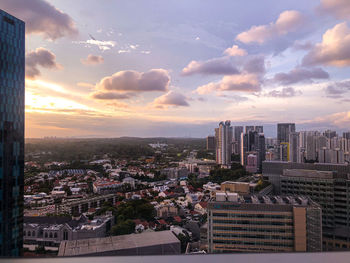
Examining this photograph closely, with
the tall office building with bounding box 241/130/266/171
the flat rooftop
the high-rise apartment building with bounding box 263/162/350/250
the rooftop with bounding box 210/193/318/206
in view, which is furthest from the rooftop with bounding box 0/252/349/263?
the tall office building with bounding box 241/130/266/171

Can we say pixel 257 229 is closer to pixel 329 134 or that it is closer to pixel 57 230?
A: pixel 57 230

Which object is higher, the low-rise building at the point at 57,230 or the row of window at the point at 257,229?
the row of window at the point at 257,229

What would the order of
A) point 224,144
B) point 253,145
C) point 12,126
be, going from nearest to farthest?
point 12,126
point 224,144
point 253,145

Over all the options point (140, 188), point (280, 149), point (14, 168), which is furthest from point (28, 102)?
point (280, 149)

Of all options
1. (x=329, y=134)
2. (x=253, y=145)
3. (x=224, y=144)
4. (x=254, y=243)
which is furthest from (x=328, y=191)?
(x=253, y=145)

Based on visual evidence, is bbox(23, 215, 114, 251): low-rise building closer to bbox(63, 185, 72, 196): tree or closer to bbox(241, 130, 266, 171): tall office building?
bbox(63, 185, 72, 196): tree

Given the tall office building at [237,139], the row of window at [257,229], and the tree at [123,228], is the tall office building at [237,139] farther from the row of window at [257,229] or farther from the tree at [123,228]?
the row of window at [257,229]

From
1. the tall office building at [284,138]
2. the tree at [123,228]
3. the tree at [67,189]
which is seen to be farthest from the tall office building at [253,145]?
the tree at [123,228]
